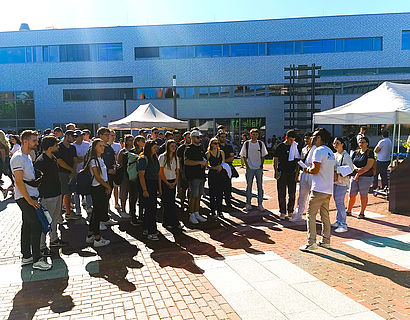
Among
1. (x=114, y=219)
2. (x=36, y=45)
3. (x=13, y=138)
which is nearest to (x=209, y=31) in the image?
(x=36, y=45)

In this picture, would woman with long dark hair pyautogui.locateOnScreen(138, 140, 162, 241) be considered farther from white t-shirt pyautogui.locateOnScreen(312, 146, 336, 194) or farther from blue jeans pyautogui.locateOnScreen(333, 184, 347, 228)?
blue jeans pyautogui.locateOnScreen(333, 184, 347, 228)

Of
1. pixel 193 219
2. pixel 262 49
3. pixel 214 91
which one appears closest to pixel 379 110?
pixel 193 219

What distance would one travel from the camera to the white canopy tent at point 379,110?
344 inches

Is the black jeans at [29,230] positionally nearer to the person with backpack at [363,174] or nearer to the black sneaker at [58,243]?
the black sneaker at [58,243]

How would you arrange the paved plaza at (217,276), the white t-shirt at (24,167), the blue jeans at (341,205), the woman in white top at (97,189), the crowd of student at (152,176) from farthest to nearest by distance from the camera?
1. the blue jeans at (341,205)
2. the woman in white top at (97,189)
3. the crowd of student at (152,176)
4. the white t-shirt at (24,167)
5. the paved plaza at (217,276)

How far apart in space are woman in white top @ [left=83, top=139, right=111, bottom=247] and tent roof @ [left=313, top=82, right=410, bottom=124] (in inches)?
264

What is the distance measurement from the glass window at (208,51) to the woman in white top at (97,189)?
28.9 m

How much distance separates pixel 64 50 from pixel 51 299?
34.5 m

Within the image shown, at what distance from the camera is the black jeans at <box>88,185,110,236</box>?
6.35 m

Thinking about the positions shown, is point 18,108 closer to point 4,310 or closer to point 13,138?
point 13,138

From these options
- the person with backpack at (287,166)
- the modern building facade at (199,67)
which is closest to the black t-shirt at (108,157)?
the person with backpack at (287,166)

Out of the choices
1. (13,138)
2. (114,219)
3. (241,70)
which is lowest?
(114,219)

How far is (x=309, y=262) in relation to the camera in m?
5.48

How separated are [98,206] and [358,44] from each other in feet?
105
